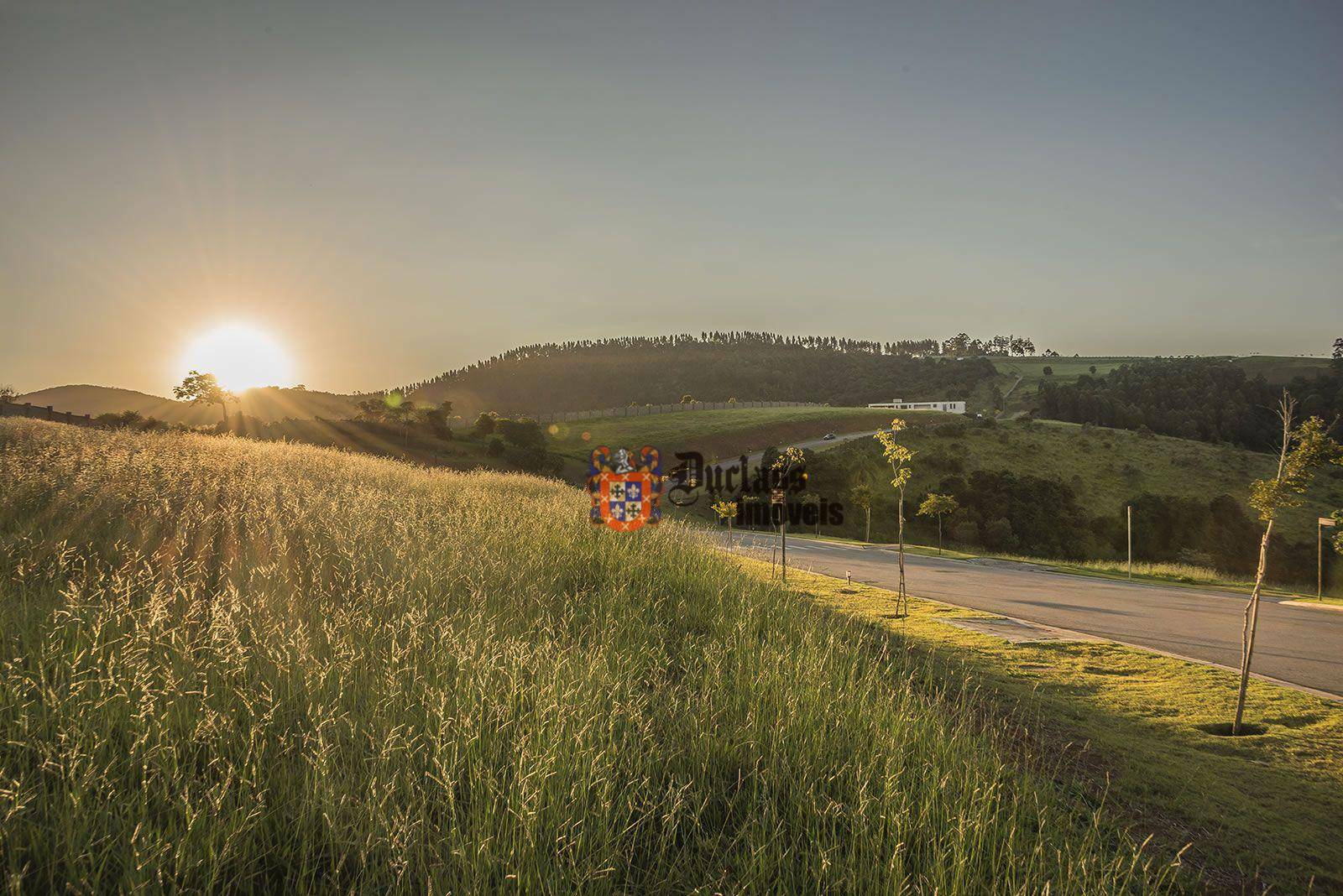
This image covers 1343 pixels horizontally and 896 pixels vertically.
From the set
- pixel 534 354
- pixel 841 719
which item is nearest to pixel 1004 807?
pixel 841 719

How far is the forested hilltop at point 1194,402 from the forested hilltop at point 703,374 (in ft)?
70.4

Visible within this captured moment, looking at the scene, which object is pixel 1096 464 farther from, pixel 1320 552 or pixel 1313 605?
pixel 1313 605

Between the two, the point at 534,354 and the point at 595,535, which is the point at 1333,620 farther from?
the point at 534,354

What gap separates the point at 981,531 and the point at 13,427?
53491mm

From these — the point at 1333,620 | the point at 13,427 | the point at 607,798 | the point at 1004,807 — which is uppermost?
the point at 13,427

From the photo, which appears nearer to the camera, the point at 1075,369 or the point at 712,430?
the point at 712,430

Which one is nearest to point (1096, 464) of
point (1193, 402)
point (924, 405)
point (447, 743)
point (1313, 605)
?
point (1193, 402)

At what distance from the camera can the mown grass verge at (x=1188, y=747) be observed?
4.78 m

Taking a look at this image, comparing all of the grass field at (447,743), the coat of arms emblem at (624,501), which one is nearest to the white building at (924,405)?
the coat of arms emblem at (624,501)

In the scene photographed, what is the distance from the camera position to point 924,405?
105m

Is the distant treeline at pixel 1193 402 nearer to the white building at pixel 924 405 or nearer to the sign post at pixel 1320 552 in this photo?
the white building at pixel 924 405

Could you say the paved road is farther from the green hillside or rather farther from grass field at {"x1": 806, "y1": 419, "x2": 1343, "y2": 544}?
the green hillside

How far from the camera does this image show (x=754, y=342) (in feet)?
640

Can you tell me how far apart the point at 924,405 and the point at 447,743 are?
111370 millimetres
